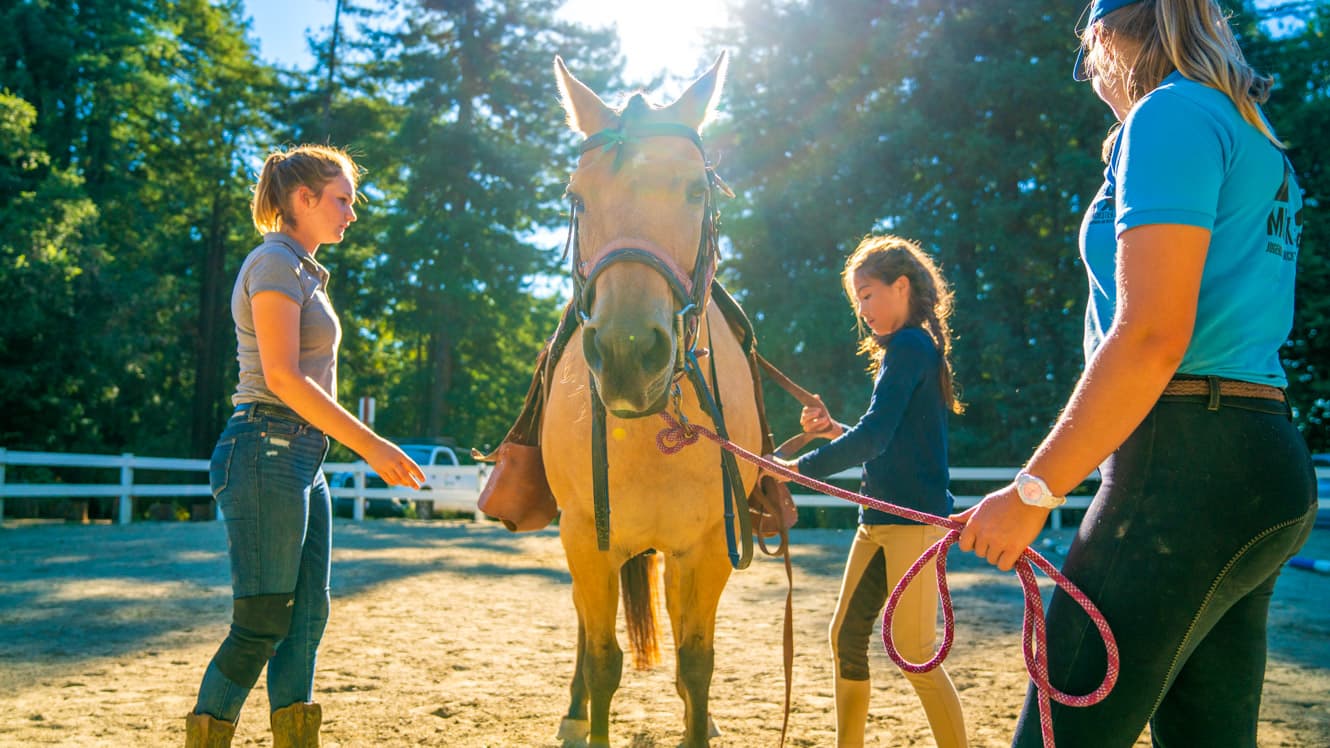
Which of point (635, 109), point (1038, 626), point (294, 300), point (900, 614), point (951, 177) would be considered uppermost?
point (951, 177)

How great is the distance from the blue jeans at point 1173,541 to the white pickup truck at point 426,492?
1455 cm

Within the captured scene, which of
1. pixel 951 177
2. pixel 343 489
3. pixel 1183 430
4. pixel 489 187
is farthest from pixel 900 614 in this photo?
pixel 489 187

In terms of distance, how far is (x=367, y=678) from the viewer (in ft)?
15.2

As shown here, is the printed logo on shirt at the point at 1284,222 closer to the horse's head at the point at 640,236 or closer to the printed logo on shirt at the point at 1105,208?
the printed logo on shirt at the point at 1105,208

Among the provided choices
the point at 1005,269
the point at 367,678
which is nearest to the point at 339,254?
the point at 1005,269

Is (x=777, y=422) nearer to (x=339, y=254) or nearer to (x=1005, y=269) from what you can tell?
(x=1005, y=269)

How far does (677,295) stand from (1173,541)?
1.42 metres

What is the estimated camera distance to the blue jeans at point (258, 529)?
8.15 ft

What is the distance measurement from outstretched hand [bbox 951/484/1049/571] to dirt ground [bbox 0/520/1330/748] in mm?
2506

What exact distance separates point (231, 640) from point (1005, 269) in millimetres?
18184

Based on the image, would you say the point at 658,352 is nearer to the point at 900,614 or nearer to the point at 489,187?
the point at 900,614

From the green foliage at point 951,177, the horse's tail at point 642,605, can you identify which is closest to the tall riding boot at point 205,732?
the horse's tail at point 642,605

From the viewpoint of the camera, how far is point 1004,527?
1.41 meters

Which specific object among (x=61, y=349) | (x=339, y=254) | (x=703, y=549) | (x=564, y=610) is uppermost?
(x=339, y=254)
